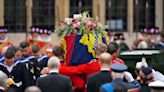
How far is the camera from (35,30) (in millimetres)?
18375

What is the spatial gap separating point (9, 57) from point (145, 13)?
1407cm

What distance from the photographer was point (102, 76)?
9.69 meters

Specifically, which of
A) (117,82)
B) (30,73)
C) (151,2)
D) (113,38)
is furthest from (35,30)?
(117,82)

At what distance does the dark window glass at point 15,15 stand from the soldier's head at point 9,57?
13.4 m

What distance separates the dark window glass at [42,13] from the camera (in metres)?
24.8

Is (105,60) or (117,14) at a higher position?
(105,60)

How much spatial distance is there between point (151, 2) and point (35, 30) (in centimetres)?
773

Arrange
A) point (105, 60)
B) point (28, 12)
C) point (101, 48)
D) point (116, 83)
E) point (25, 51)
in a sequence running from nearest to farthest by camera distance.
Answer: point (116, 83) → point (105, 60) → point (101, 48) → point (25, 51) → point (28, 12)

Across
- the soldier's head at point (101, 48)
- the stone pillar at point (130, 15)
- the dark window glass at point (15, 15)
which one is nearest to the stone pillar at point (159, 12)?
the stone pillar at point (130, 15)

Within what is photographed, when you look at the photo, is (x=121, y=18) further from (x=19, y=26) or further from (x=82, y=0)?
(x=19, y=26)

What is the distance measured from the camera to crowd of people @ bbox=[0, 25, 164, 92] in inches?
341

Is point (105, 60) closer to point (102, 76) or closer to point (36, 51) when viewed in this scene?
point (102, 76)

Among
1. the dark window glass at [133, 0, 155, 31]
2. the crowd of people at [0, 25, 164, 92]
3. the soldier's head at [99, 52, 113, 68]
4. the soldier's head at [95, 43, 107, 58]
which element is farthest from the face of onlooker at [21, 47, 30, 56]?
the dark window glass at [133, 0, 155, 31]

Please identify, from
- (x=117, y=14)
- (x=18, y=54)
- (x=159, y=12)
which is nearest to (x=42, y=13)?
(x=117, y=14)
